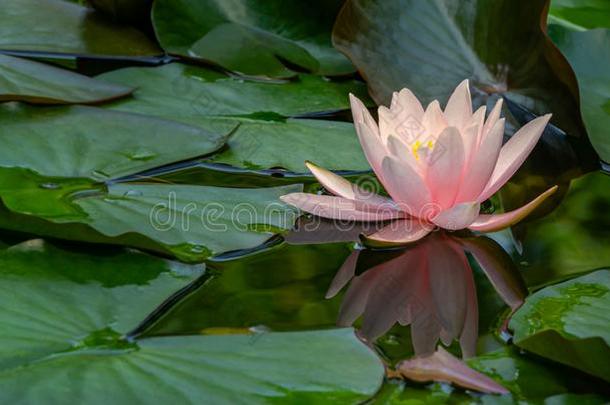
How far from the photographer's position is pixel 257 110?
1814 mm

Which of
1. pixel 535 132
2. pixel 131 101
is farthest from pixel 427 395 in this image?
pixel 131 101

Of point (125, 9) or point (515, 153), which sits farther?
point (125, 9)

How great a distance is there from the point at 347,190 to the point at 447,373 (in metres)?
0.49

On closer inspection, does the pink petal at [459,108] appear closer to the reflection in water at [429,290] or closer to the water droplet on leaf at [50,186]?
the reflection in water at [429,290]

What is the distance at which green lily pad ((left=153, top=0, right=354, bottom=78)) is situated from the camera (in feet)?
6.70

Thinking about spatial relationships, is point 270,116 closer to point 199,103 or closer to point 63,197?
point 199,103

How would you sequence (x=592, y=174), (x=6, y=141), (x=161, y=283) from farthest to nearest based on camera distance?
1. (x=592, y=174)
2. (x=6, y=141)
3. (x=161, y=283)

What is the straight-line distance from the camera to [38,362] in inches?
38.3

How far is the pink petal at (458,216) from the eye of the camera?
50.9 inches

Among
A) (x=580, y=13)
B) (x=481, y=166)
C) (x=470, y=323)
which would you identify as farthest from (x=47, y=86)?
(x=580, y=13)

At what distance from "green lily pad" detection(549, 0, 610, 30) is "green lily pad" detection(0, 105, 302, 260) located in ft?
3.32

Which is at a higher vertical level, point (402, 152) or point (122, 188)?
point (402, 152)

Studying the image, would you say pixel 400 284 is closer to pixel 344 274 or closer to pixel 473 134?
pixel 344 274

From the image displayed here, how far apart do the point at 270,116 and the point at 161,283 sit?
692 millimetres
